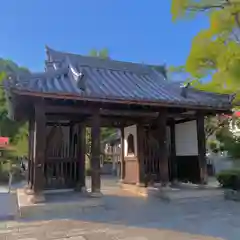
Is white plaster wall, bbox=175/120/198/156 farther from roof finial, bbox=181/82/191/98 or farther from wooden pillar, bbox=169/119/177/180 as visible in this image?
roof finial, bbox=181/82/191/98

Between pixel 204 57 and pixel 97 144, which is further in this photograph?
pixel 204 57

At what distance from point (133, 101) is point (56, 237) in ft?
13.6

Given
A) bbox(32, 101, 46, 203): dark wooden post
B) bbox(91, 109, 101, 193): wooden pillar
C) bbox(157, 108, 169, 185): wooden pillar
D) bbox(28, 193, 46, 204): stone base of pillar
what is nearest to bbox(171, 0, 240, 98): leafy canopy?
bbox(157, 108, 169, 185): wooden pillar

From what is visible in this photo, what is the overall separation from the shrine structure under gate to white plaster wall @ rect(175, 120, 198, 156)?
0.11 feet

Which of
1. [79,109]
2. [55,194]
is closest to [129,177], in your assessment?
[55,194]

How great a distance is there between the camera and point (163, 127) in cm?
904

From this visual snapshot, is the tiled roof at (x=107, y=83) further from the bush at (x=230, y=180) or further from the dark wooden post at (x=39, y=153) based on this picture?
the bush at (x=230, y=180)

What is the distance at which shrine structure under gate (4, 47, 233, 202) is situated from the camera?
7.54 m

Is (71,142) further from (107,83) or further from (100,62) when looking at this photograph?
(100,62)

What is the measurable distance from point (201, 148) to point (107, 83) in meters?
3.84

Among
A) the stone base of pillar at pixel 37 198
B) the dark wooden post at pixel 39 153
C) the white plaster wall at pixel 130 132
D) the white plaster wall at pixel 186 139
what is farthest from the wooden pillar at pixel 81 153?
the white plaster wall at pixel 186 139

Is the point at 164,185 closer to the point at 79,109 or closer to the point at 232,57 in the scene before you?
the point at 79,109

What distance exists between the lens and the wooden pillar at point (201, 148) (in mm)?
9420

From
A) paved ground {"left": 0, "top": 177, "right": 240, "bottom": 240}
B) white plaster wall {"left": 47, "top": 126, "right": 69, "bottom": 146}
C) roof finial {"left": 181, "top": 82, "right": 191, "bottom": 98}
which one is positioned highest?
roof finial {"left": 181, "top": 82, "right": 191, "bottom": 98}
